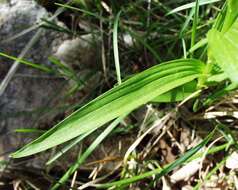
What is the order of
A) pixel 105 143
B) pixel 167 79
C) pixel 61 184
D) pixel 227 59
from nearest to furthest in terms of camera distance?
pixel 227 59 → pixel 167 79 → pixel 61 184 → pixel 105 143

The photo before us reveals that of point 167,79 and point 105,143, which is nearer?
point 167,79

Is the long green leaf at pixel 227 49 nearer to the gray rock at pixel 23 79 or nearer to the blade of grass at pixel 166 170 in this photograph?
the blade of grass at pixel 166 170

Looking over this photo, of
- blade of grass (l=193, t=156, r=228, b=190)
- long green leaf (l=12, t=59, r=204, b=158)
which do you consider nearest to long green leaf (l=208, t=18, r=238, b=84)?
long green leaf (l=12, t=59, r=204, b=158)

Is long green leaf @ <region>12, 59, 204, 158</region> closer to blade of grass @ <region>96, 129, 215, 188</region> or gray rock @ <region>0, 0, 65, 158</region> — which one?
blade of grass @ <region>96, 129, 215, 188</region>

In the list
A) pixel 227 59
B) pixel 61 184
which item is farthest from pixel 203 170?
pixel 227 59

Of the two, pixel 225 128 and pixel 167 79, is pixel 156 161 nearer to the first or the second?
pixel 225 128

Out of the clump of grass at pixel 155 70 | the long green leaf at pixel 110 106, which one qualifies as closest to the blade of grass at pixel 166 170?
the clump of grass at pixel 155 70

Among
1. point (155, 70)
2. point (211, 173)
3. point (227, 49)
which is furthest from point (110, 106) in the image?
point (211, 173)

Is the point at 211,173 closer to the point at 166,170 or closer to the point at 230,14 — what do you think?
the point at 166,170
